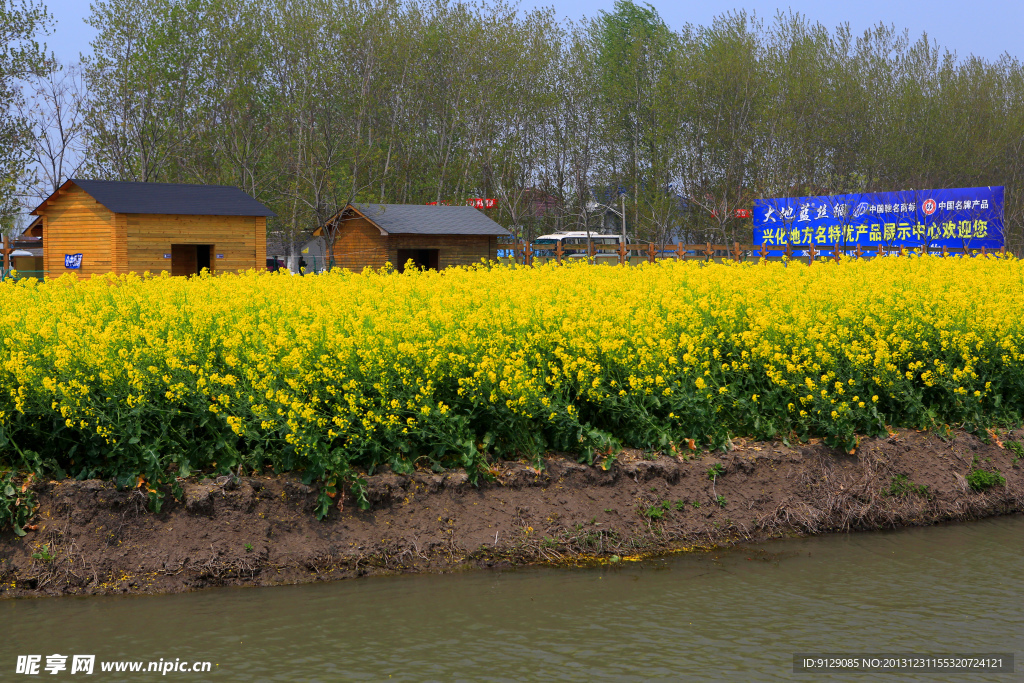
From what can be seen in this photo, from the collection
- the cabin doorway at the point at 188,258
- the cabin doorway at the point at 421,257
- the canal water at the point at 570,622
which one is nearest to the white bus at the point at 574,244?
the cabin doorway at the point at 421,257

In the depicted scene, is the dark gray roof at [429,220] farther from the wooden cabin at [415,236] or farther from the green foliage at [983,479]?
the green foliage at [983,479]

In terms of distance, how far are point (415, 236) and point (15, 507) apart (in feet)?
96.0

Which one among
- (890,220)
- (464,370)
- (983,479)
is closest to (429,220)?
(890,220)

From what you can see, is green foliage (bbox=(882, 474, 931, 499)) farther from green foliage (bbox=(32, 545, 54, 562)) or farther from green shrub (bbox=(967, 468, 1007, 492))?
green foliage (bbox=(32, 545, 54, 562))

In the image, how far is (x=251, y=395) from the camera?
7.29m

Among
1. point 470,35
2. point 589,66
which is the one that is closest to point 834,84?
point 589,66

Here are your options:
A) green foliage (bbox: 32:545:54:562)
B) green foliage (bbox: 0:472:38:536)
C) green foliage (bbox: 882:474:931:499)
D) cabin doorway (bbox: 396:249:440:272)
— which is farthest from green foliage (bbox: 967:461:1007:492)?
cabin doorway (bbox: 396:249:440:272)

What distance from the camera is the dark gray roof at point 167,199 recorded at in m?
29.5

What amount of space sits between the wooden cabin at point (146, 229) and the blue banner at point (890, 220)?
2047 cm

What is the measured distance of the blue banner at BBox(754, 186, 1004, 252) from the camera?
33156mm

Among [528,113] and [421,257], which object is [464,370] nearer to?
[421,257]

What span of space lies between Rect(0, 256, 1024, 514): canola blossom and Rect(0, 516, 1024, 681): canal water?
3.27ft

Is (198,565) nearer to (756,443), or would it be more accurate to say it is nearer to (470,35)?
(756,443)

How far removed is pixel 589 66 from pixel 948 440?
186 feet
